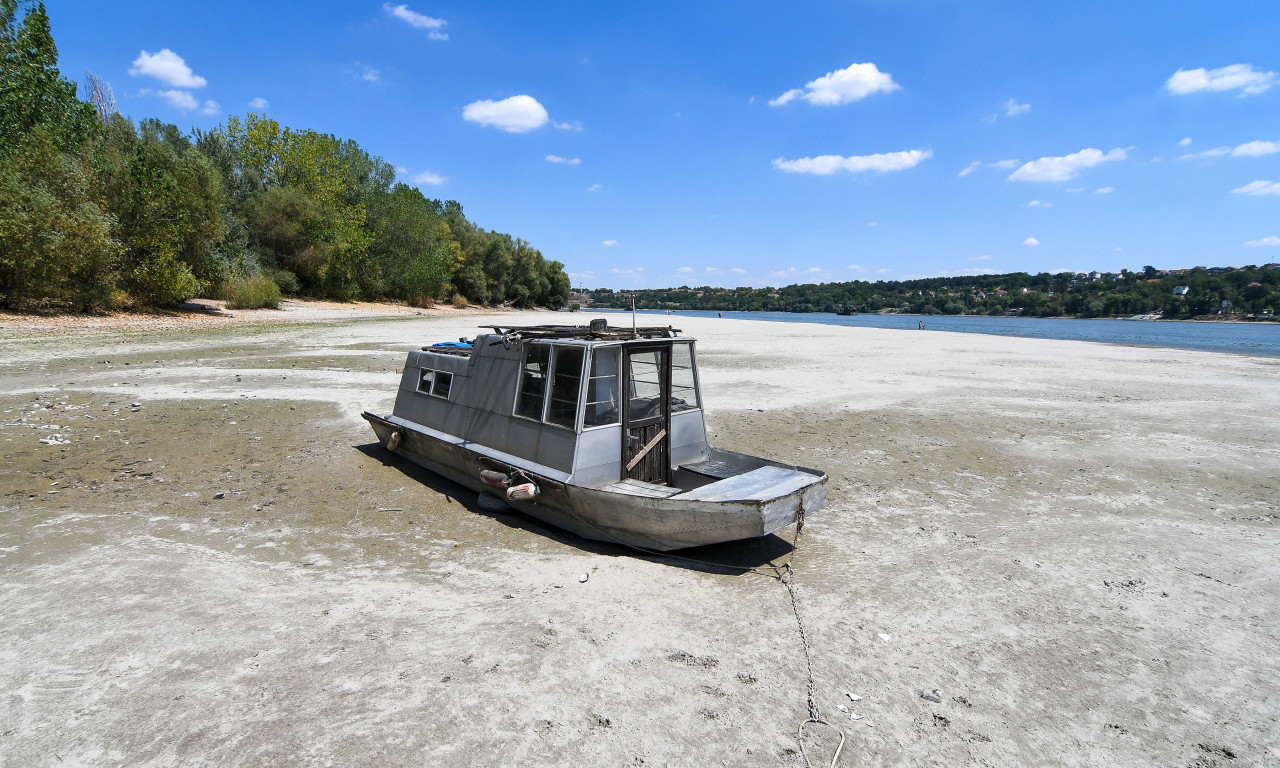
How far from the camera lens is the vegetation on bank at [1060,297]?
4569 inches

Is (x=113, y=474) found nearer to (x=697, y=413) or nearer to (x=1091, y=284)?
(x=697, y=413)

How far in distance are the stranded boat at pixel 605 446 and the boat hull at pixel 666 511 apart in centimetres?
1

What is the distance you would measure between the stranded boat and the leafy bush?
41.7 m

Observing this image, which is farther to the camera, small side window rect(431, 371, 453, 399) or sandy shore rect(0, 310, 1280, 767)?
small side window rect(431, 371, 453, 399)

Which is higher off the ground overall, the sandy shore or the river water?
the river water

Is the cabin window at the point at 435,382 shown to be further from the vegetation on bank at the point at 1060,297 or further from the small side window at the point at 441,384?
the vegetation on bank at the point at 1060,297

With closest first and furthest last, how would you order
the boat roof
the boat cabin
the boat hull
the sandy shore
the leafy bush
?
the sandy shore
the boat hull
the boat cabin
the boat roof
the leafy bush

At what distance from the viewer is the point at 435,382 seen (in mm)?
9977

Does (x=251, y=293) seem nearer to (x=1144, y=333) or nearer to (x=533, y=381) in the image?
(x=533, y=381)

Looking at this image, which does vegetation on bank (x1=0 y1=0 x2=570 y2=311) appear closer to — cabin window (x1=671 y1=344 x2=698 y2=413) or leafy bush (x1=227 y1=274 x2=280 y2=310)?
leafy bush (x1=227 y1=274 x2=280 y2=310)

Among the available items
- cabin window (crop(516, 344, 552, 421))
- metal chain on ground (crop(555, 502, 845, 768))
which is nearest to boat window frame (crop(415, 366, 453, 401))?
cabin window (crop(516, 344, 552, 421))

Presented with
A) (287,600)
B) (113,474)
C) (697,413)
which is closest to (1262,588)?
(697,413)

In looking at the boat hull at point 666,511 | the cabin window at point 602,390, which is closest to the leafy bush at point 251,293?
the boat hull at point 666,511

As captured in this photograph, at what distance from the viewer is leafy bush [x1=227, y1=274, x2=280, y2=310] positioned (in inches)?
1658
